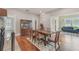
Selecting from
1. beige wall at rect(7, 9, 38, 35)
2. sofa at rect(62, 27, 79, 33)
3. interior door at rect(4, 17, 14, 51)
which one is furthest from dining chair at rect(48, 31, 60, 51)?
interior door at rect(4, 17, 14, 51)

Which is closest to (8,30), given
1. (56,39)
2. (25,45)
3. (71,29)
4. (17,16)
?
(17,16)

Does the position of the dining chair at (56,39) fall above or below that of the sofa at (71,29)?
below

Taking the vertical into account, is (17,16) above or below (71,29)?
above

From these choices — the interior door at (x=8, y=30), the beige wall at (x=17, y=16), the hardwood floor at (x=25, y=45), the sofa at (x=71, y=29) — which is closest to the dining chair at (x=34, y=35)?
the hardwood floor at (x=25, y=45)

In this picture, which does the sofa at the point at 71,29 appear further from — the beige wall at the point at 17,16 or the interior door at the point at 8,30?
the interior door at the point at 8,30

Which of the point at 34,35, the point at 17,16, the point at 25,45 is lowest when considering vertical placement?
the point at 25,45

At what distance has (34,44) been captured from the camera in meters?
2.24

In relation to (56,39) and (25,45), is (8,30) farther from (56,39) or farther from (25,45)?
(56,39)

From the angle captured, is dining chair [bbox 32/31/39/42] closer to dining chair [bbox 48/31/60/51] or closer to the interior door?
dining chair [bbox 48/31/60/51]

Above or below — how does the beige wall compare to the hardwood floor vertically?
above
